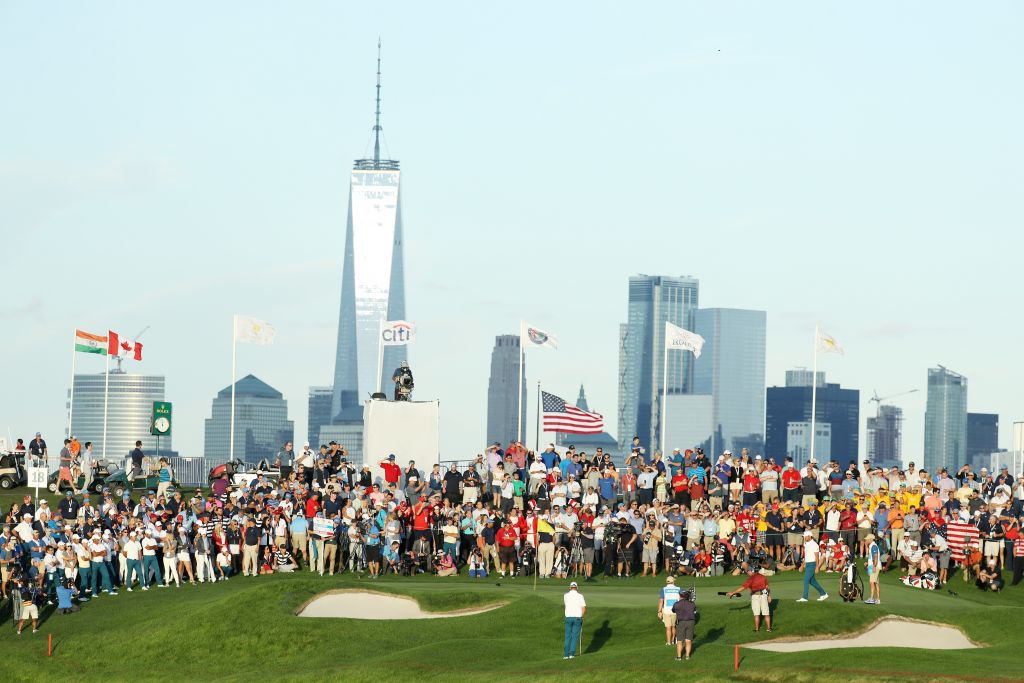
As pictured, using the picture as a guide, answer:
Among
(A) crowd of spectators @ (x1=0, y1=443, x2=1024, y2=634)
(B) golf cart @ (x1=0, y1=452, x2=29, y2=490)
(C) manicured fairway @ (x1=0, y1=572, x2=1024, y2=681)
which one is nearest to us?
(C) manicured fairway @ (x1=0, y1=572, x2=1024, y2=681)

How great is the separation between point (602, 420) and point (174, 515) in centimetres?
2117

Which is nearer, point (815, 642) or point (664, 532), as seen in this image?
point (815, 642)

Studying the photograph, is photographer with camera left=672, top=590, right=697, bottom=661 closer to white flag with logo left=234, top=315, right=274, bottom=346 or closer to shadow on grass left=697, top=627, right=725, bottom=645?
shadow on grass left=697, top=627, right=725, bottom=645

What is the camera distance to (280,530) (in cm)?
5162

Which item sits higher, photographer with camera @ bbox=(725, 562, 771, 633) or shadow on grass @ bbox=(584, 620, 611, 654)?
photographer with camera @ bbox=(725, 562, 771, 633)

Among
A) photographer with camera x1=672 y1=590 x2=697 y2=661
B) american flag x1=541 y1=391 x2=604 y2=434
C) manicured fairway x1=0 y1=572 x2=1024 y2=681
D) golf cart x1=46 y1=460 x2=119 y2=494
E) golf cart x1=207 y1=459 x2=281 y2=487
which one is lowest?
manicured fairway x1=0 y1=572 x2=1024 y2=681

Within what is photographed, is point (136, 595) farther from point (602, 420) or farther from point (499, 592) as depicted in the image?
point (602, 420)

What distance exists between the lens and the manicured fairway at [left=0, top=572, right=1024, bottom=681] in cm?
3806

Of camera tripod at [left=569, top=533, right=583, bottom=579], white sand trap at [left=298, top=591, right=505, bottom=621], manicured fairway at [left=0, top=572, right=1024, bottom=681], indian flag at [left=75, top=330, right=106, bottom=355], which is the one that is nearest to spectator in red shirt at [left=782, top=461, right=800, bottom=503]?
manicured fairway at [left=0, top=572, right=1024, bottom=681]

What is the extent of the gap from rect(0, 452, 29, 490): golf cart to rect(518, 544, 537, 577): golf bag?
2338cm

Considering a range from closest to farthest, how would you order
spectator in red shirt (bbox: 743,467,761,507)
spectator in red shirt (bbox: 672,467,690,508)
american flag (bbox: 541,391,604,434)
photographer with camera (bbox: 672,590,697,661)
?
photographer with camera (bbox: 672,590,697,661), spectator in red shirt (bbox: 672,467,690,508), spectator in red shirt (bbox: 743,467,761,507), american flag (bbox: 541,391,604,434)

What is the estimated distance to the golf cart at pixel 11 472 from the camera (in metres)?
65.2

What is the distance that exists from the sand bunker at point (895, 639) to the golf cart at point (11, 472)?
3447cm

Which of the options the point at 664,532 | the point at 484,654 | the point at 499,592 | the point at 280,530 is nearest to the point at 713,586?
the point at 664,532
